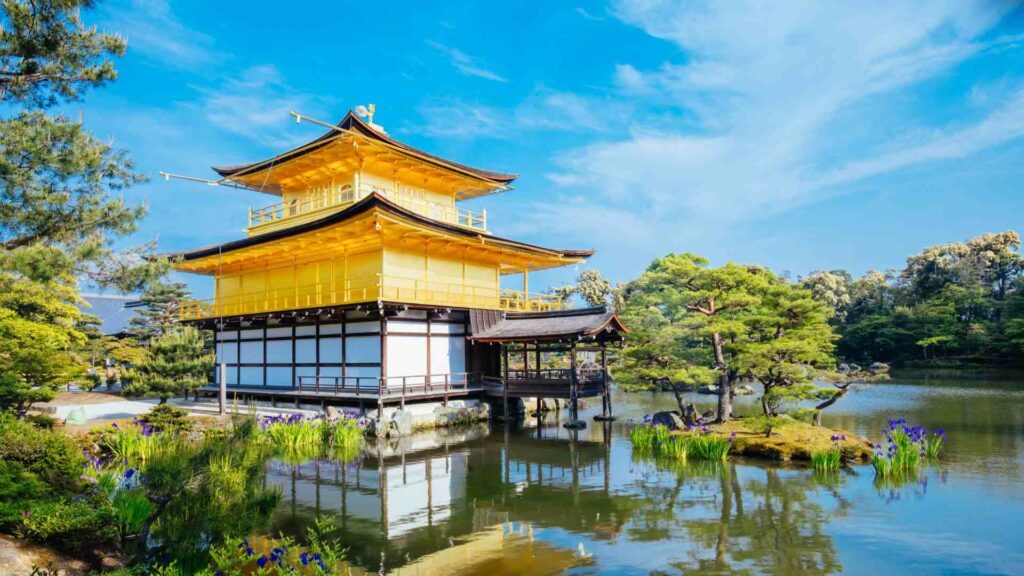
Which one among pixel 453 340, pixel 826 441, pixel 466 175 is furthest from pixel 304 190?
pixel 826 441

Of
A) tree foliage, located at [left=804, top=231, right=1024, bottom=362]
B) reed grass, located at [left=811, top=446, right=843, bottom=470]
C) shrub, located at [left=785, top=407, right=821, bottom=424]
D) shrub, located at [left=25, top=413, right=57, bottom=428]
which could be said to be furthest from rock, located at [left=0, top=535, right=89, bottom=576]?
tree foliage, located at [left=804, top=231, right=1024, bottom=362]

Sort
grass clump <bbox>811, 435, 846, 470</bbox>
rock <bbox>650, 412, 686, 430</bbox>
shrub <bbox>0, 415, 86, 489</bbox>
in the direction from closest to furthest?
shrub <bbox>0, 415, 86, 489</bbox>, grass clump <bbox>811, 435, 846, 470</bbox>, rock <bbox>650, 412, 686, 430</bbox>

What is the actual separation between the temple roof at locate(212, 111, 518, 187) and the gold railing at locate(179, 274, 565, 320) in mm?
5184

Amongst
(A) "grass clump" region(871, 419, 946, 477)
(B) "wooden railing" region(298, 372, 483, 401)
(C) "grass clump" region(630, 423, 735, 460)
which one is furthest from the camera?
(B) "wooden railing" region(298, 372, 483, 401)

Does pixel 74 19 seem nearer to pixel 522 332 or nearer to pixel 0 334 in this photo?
pixel 0 334

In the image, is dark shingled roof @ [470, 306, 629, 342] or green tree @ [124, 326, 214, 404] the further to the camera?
green tree @ [124, 326, 214, 404]

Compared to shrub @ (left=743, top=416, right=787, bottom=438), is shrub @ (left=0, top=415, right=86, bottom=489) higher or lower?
higher

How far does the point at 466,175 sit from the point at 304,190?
722 centimetres

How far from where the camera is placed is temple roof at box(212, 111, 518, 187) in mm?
22797

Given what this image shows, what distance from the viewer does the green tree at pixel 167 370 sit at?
19969 millimetres

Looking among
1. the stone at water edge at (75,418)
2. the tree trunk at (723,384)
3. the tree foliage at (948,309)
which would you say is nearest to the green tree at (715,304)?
the tree trunk at (723,384)

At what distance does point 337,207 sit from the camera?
23969 millimetres

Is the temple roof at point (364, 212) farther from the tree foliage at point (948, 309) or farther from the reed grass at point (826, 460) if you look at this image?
the tree foliage at point (948, 309)

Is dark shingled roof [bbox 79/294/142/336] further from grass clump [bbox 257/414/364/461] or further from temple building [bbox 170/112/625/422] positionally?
grass clump [bbox 257/414/364/461]
